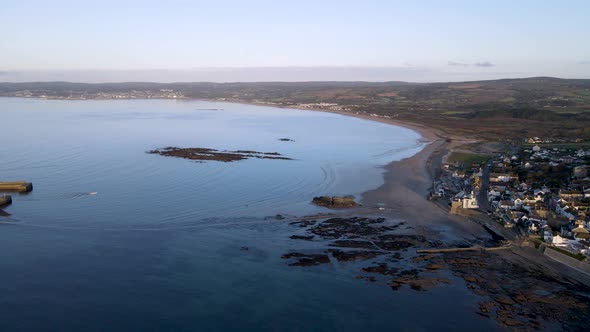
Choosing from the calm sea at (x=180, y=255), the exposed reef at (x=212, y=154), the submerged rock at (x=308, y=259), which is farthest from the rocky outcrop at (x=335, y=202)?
the exposed reef at (x=212, y=154)

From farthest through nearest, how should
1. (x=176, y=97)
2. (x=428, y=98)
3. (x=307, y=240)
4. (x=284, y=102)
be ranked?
(x=176, y=97), (x=284, y=102), (x=428, y=98), (x=307, y=240)

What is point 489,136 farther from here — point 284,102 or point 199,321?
point 284,102

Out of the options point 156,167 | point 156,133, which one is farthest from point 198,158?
point 156,133

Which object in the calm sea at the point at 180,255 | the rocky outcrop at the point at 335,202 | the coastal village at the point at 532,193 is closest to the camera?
the calm sea at the point at 180,255

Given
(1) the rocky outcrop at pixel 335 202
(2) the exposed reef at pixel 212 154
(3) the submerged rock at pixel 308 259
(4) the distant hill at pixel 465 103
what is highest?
(4) the distant hill at pixel 465 103

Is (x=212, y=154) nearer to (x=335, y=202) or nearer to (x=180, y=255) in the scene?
(x=335, y=202)

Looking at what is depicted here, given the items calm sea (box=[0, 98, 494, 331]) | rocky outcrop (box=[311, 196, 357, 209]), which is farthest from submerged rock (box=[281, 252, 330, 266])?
rocky outcrop (box=[311, 196, 357, 209])

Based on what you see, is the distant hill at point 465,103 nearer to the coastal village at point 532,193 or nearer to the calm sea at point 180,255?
the coastal village at point 532,193
